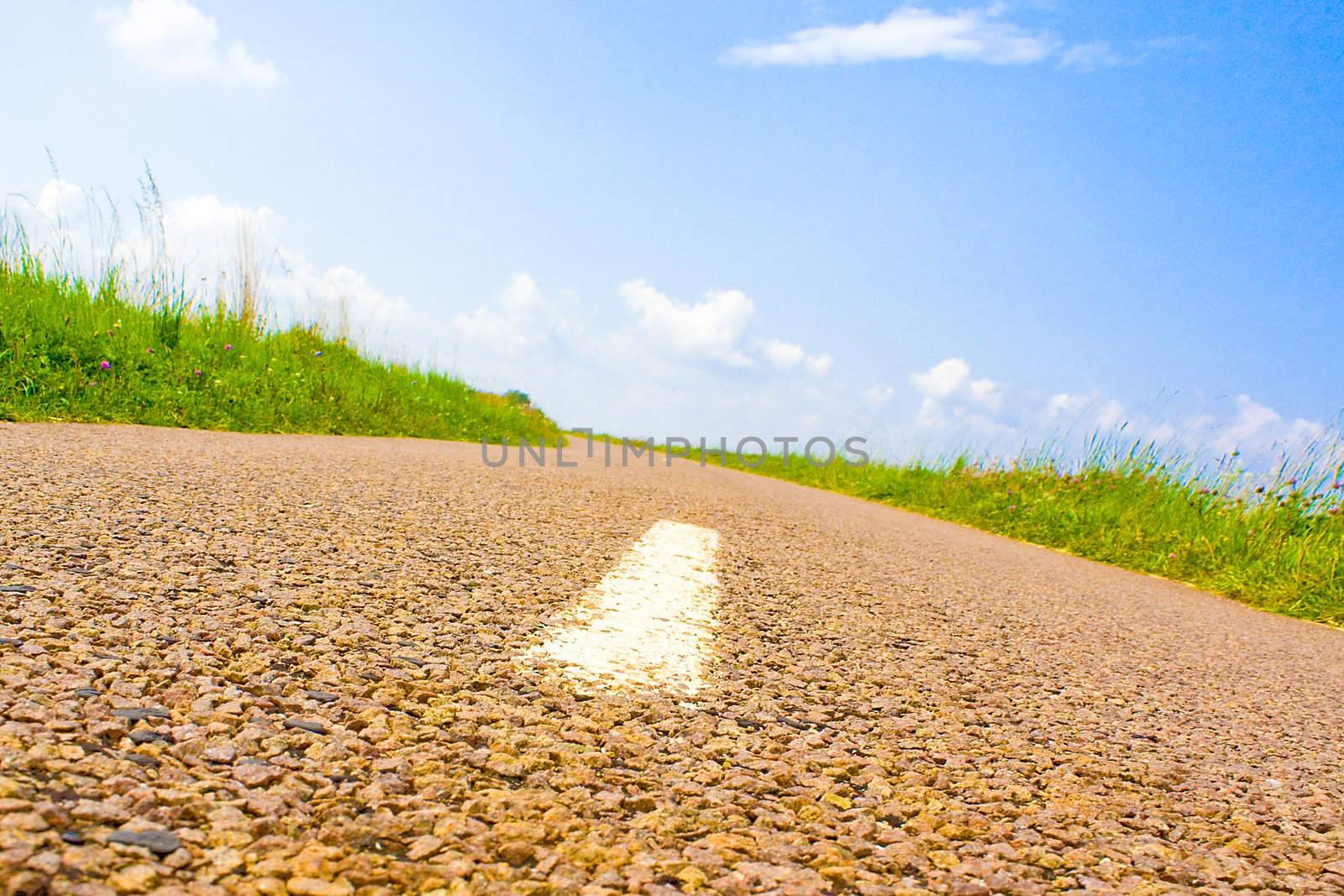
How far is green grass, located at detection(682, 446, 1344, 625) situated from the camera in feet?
19.5

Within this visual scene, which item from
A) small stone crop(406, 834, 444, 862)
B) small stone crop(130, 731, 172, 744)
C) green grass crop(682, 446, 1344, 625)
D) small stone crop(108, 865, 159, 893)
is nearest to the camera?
small stone crop(108, 865, 159, 893)

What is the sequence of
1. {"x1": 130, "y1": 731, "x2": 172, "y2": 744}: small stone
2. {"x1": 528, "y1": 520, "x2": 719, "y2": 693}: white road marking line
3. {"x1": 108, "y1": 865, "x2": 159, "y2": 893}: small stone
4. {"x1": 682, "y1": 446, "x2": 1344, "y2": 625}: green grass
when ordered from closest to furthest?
{"x1": 108, "y1": 865, "x2": 159, "y2": 893}: small stone → {"x1": 130, "y1": 731, "x2": 172, "y2": 744}: small stone → {"x1": 528, "y1": 520, "x2": 719, "y2": 693}: white road marking line → {"x1": 682, "y1": 446, "x2": 1344, "y2": 625}: green grass

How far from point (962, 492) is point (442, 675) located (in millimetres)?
9131

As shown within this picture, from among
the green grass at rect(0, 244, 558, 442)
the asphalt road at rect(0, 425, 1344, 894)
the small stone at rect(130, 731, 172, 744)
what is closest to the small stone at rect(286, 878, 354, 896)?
the asphalt road at rect(0, 425, 1344, 894)

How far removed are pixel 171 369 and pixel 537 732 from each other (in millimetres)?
7227

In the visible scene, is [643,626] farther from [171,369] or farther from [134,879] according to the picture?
[171,369]

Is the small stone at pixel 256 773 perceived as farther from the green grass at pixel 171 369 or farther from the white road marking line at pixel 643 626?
the green grass at pixel 171 369

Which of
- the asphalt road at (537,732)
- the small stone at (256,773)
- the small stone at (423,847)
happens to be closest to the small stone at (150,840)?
the asphalt road at (537,732)

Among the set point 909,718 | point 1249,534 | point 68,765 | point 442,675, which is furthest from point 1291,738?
point 1249,534

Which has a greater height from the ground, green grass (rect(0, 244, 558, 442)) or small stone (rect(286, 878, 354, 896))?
green grass (rect(0, 244, 558, 442))

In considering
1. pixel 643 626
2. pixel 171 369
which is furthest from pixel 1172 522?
pixel 171 369

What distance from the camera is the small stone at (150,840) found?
91cm

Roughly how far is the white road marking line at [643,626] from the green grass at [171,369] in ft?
16.2

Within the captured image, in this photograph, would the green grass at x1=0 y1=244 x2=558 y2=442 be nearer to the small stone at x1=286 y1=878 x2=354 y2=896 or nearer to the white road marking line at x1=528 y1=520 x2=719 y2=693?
the white road marking line at x1=528 y1=520 x2=719 y2=693
